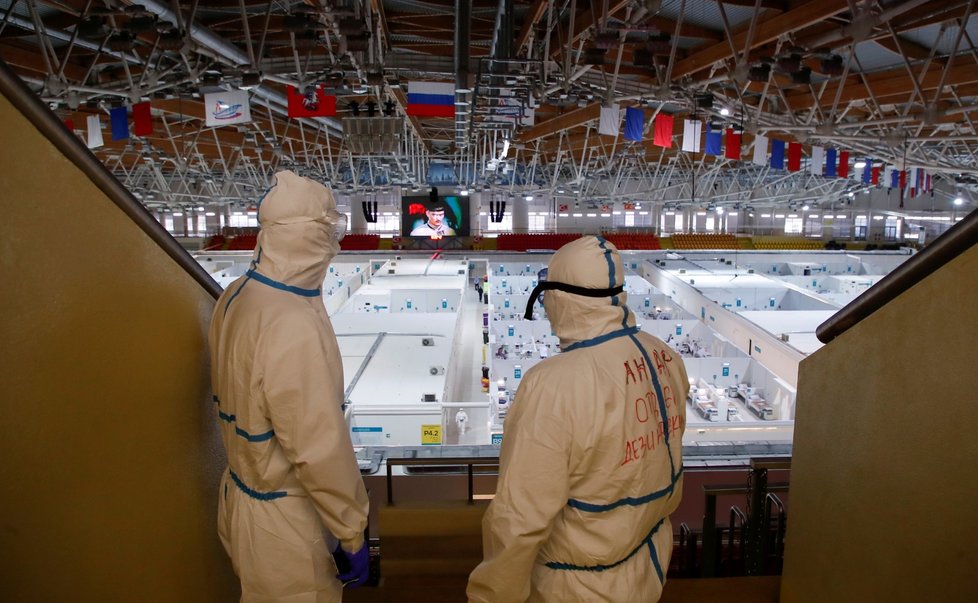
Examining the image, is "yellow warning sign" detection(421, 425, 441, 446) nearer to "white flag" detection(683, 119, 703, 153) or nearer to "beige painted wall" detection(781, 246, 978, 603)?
"beige painted wall" detection(781, 246, 978, 603)

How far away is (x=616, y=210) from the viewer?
3706 centimetres

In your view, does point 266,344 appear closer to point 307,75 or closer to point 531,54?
point 307,75

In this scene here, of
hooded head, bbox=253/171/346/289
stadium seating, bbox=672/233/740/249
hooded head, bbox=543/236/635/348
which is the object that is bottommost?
stadium seating, bbox=672/233/740/249

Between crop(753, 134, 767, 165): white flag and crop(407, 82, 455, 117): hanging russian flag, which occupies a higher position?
crop(407, 82, 455, 117): hanging russian flag

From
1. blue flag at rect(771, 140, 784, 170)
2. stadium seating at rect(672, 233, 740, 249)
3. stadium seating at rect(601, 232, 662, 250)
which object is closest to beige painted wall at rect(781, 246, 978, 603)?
blue flag at rect(771, 140, 784, 170)

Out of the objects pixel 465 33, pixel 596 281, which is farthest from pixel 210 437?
pixel 465 33

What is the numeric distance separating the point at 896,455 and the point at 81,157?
85.4 inches

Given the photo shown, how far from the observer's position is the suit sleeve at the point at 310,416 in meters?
1.71

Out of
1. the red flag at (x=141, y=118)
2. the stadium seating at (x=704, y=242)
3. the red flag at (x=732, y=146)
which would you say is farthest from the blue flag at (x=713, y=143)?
the stadium seating at (x=704, y=242)

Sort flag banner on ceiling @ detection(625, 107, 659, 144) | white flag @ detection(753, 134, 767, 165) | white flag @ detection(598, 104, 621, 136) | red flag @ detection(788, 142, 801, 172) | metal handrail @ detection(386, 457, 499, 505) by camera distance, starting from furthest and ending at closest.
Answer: red flag @ detection(788, 142, 801, 172), white flag @ detection(753, 134, 767, 165), flag banner on ceiling @ detection(625, 107, 659, 144), white flag @ detection(598, 104, 621, 136), metal handrail @ detection(386, 457, 499, 505)

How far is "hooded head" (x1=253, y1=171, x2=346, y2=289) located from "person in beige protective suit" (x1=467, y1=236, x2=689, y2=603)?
68cm

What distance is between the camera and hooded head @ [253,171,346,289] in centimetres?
183

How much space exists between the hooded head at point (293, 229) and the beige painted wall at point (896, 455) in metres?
1.54

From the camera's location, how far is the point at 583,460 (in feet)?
5.28
